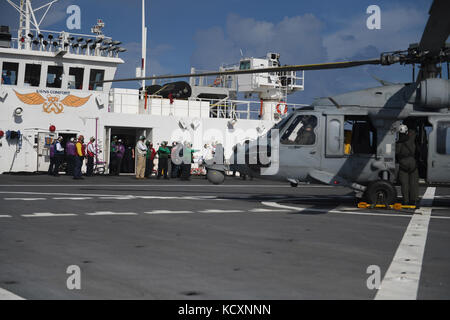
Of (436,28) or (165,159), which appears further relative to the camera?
(165,159)

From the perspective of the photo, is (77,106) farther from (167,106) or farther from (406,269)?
(406,269)

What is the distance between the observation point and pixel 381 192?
12867mm

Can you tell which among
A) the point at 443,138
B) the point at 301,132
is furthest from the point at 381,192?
the point at 301,132

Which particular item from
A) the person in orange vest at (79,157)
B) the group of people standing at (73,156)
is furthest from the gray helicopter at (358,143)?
the group of people standing at (73,156)

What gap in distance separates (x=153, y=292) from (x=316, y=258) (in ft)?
8.21

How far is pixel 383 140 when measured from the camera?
13.2m

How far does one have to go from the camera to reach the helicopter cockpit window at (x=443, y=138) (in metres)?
12.9

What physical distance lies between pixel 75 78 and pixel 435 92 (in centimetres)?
2215

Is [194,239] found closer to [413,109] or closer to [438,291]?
[438,291]

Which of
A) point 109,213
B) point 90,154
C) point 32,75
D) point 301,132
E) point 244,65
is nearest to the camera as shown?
point 109,213

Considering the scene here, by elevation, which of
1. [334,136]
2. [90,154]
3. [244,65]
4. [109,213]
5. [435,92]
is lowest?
[109,213]

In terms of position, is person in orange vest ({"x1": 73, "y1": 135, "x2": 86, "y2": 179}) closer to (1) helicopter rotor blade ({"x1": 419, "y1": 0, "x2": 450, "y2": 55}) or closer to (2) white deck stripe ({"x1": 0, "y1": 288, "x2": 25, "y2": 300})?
(1) helicopter rotor blade ({"x1": 419, "y1": 0, "x2": 450, "y2": 55})

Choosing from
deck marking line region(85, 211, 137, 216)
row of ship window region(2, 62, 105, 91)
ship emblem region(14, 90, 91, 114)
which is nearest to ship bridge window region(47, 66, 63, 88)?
row of ship window region(2, 62, 105, 91)
